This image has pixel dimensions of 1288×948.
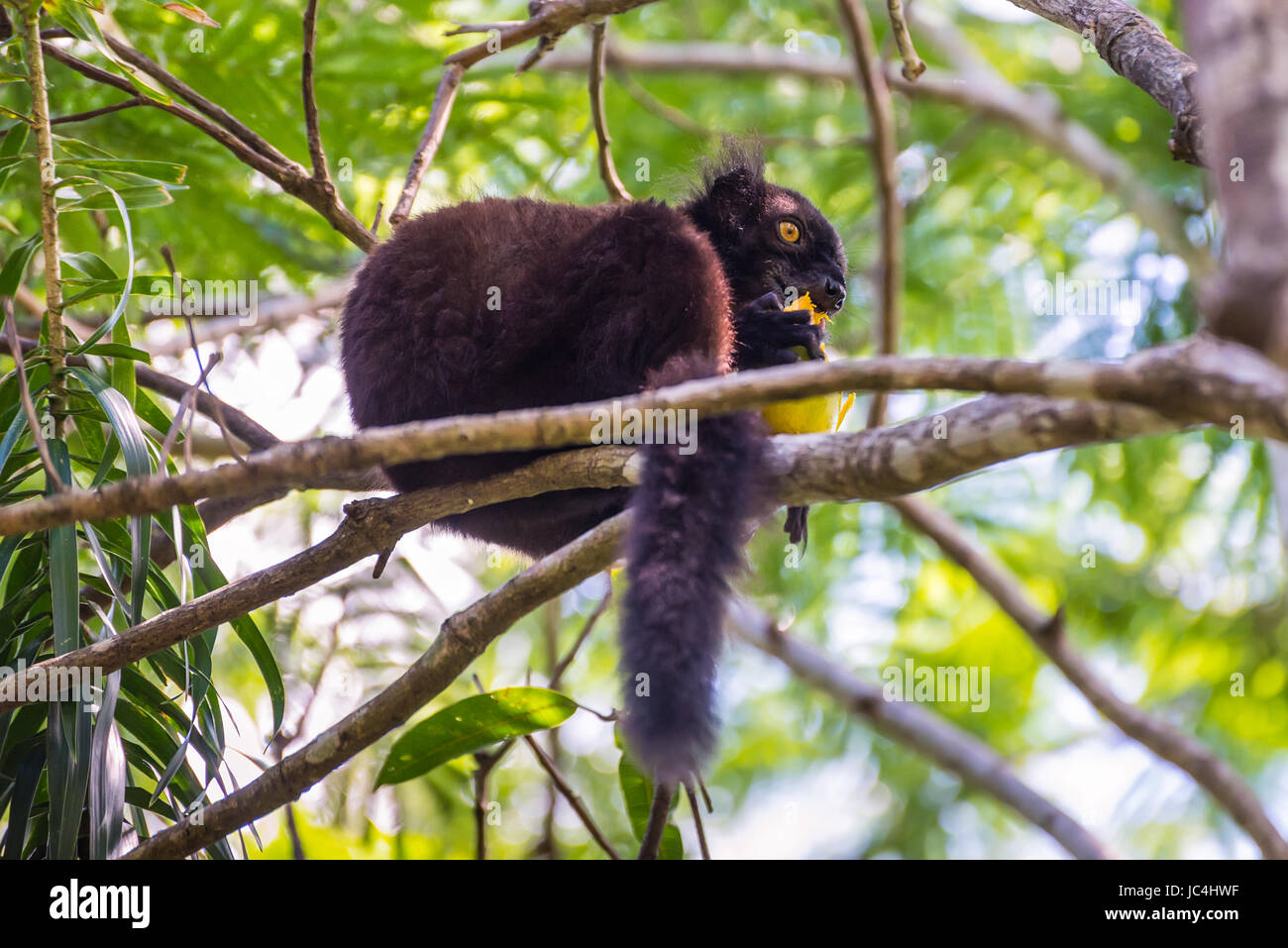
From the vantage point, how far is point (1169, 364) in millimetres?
1955

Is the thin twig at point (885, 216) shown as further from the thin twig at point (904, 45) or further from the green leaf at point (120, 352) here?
the green leaf at point (120, 352)

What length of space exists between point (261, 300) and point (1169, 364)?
738 cm

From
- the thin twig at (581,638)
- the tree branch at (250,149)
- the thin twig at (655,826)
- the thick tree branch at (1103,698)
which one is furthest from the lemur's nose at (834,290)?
the thin twig at (655,826)

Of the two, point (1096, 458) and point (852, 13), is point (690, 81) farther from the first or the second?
point (1096, 458)

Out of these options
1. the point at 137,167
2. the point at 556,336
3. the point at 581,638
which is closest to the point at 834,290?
the point at 556,336

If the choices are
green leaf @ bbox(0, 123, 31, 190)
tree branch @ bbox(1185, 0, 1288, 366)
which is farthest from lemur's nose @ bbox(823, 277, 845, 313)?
tree branch @ bbox(1185, 0, 1288, 366)

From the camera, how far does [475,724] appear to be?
3.89 metres

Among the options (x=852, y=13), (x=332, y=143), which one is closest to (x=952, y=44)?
(x=852, y=13)

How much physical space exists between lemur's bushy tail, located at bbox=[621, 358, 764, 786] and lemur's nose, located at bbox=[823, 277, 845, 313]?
191cm

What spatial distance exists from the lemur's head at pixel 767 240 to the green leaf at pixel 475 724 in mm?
1999

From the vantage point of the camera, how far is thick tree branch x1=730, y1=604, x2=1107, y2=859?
590 centimetres

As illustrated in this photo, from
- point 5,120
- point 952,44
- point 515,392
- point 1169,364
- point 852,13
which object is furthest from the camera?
point 952,44

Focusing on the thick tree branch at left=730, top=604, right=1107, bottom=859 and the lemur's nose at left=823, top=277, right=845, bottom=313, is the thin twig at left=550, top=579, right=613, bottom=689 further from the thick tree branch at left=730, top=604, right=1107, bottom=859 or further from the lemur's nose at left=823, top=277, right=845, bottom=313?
the lemur's nose at left=823, top=277, right=845, bottom=313

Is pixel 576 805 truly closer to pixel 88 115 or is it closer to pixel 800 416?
pixel 800 416
